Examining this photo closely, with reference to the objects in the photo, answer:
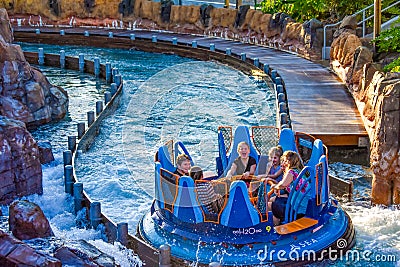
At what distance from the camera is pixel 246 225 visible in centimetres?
991

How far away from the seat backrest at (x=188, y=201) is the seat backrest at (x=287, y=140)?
2.05 meters

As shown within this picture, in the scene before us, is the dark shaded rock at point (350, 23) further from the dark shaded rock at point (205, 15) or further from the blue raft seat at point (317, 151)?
the blue raft seat at point (317, 151)

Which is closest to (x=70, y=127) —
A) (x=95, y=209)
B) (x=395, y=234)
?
(x=95, y=209)

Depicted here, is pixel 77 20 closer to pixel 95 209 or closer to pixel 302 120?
pixel 302 120

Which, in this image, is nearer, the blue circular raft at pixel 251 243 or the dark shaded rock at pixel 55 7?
the blue circular raft at pixel 251 243

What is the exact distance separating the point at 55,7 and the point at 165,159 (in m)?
22.7

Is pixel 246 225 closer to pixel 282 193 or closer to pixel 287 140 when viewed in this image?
pixel 282 193

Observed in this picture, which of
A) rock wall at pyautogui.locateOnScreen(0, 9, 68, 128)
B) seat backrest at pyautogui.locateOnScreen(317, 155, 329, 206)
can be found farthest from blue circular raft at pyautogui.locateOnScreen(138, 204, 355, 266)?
rock wall at pyautogui.locateOnScreen(0, 9, 68, 128)

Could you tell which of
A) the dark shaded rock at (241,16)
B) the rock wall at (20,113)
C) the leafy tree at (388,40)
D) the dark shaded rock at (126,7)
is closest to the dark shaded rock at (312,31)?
the leafy tree at (388,40)

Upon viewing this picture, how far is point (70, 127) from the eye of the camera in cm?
1897

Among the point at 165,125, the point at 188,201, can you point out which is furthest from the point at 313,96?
the point at 188,201

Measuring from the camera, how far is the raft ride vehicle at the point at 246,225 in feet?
32.1

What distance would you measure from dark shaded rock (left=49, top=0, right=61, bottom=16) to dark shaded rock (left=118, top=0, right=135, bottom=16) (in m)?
2.54

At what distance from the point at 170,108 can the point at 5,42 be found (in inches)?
170
